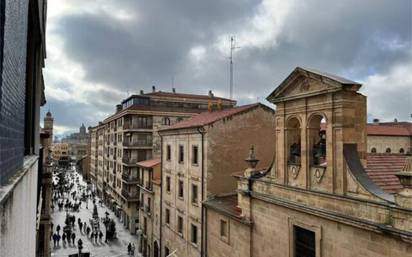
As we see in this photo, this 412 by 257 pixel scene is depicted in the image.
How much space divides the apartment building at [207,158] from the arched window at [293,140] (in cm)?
845

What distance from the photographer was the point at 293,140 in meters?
15.3

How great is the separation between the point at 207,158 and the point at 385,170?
11584 mm

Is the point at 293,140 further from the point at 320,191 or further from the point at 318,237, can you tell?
the point at 318,237

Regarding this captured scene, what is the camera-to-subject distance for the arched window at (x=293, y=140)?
14844 mm

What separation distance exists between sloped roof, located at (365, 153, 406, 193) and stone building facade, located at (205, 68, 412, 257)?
135 centimetres

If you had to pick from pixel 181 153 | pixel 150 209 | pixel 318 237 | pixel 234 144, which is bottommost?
pixel 150 209

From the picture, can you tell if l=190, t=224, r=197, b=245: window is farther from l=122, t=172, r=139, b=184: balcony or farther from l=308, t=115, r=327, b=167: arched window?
l=122, t=172, r=139, b=184: balcony

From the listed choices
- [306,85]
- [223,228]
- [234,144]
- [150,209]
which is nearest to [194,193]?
[234,144]

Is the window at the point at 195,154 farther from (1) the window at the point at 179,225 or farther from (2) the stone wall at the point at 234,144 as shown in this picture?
(1) the window at the point at 179,225

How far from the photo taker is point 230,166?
23812mm

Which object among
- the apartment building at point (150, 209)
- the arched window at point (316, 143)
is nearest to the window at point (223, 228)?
the arched window at point (316, 143)

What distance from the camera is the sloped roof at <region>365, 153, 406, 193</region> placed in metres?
12.9

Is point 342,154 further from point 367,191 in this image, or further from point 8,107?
point 8,107

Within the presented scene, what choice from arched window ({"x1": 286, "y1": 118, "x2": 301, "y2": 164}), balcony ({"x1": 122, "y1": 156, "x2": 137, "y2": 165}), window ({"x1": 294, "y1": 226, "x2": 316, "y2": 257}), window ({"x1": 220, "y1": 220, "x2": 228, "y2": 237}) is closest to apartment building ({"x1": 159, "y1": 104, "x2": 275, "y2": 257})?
window ({"x1": 220, "y1": 220, "x2": 228, "y2": 237})
